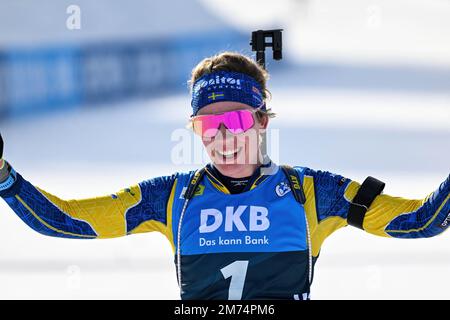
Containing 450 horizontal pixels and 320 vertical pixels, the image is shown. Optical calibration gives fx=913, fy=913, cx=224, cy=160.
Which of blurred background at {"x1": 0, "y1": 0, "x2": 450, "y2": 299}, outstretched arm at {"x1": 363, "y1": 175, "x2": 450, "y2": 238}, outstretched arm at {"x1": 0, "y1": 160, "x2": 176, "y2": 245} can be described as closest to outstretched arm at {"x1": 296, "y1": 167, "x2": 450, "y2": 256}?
outstretched arm at {"x1": 363, "y1": 175, "x2": 450, "y2": 238}

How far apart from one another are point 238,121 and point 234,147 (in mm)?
96

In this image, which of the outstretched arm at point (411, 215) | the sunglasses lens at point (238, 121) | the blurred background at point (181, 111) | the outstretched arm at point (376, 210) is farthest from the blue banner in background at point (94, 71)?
the outstretched arm at point (411, 215)

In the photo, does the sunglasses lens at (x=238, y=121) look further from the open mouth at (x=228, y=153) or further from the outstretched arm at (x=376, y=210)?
the outstretched arm at (x=376, y=210)

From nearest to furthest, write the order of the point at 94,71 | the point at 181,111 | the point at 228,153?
the point at 228,153, the point at 181,111, the point at 94,71

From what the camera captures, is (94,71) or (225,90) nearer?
(225,90)

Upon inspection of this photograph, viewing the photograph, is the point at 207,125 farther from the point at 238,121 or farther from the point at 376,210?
the point at 376,210

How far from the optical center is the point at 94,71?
11.3 meters

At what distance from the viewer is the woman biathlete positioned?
3.23 metres

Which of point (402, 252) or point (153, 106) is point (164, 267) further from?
point (153, 106)

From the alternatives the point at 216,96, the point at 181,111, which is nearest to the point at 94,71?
the point at 181,111

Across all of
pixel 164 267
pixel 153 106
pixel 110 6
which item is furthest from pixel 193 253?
pixel 110 6

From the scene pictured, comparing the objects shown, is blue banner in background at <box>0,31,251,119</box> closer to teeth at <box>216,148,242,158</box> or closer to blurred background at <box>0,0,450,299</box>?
blurred background at <box>0,0,450,299</box>

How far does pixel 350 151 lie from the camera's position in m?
8.88
